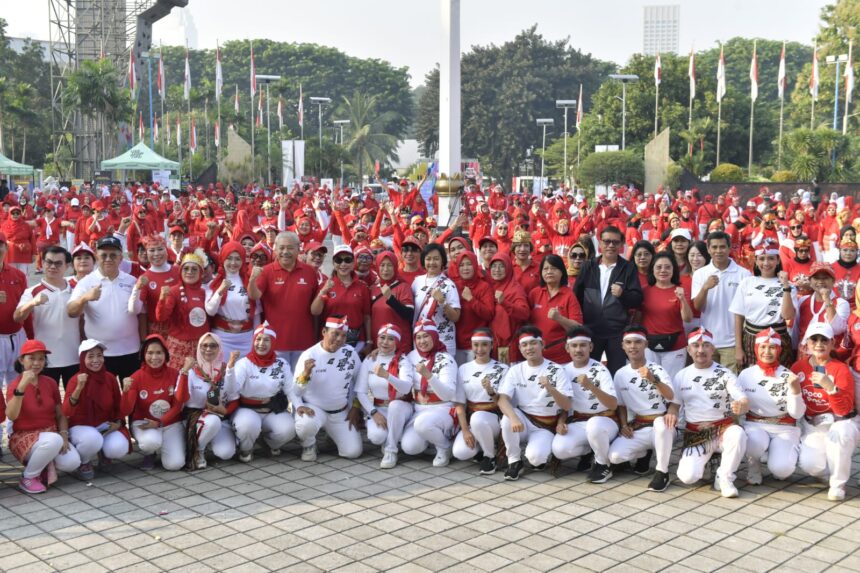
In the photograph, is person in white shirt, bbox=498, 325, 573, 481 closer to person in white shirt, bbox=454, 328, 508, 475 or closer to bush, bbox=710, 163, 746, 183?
person in white shirt, bbox=454, 328, 508, 475

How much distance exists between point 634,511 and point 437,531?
4.44ft

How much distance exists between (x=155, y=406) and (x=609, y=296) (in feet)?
12.1

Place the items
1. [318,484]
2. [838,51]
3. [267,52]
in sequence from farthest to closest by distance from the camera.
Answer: [267,52], [838,51], [318,484]

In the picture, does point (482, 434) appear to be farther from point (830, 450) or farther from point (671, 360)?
point (830, 450)

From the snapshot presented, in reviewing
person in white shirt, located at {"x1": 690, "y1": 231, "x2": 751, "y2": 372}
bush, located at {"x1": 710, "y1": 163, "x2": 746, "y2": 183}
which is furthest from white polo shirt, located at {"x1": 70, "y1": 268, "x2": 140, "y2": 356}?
bush, located at {"x1": 710, "y1": 163, "x2": 746, "y2": 183}

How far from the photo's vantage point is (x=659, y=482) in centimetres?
652

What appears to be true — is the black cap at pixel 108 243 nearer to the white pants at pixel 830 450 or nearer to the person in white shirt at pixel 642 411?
the person in white shirt at pixel 642 411

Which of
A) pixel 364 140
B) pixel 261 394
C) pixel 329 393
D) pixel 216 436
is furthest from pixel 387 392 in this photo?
pixel 364 140

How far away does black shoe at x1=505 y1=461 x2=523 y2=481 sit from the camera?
6789 millimetres

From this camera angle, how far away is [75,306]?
23.1ft

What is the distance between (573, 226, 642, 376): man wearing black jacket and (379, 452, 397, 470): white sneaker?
1881 millimetres

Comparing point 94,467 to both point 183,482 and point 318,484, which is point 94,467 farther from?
point 318,484

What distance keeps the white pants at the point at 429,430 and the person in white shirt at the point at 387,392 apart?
3.5 inches

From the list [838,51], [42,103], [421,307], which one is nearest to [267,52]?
[42,103]
